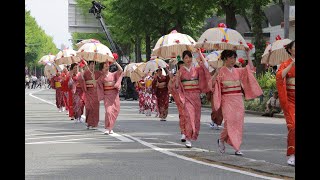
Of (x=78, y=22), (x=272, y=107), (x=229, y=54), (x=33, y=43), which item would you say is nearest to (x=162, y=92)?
(x=272, y=107)

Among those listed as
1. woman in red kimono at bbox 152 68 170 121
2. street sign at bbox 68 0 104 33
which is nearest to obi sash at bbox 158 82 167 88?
woman in red kimono at bbox 152 68 170 121

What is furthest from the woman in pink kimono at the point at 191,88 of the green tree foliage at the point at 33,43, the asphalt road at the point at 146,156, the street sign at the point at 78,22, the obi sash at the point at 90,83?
the green tree foliage at the point at 33,43

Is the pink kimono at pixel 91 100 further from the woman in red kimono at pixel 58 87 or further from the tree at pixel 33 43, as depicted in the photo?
the tree at pixel 33 43

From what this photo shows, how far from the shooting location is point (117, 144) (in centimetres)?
1566

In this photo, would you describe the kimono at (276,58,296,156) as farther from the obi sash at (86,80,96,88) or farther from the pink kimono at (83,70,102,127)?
the obi sash at (86,80,96,88)

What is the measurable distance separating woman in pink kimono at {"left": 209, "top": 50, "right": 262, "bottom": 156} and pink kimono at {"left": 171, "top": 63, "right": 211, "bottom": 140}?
1.46 metres

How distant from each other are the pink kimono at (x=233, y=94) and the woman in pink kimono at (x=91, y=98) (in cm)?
773

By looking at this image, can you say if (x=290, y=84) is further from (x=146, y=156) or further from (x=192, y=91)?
(x=192, y=91)
